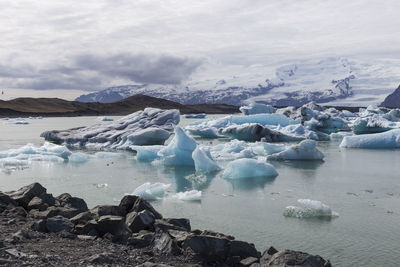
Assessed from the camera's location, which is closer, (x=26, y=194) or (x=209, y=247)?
(x=209, y=247)

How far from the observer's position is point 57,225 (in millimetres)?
5098

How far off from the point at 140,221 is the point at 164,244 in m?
0.84

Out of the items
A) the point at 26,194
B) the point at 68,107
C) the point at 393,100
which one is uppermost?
the point at 393,100

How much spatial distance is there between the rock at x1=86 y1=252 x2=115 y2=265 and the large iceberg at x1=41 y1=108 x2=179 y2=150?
13.7 metres

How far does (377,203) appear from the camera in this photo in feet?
25.4

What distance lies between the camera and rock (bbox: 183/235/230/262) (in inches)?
175

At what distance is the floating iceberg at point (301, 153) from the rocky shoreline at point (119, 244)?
9.00 m

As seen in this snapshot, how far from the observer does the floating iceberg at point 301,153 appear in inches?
553

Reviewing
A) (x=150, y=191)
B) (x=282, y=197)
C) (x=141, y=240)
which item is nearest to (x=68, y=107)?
(x=150, y=191)

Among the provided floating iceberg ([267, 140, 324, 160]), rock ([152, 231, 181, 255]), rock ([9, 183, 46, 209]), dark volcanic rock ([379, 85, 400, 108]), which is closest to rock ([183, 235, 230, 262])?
rock ([152, 231, 181, 255])

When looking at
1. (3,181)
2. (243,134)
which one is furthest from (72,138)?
(3,181)

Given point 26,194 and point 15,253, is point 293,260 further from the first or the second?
point 26,194

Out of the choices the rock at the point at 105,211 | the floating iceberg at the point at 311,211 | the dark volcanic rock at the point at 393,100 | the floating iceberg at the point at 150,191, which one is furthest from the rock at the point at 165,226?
the dark volcanic rock at the point at 393,100

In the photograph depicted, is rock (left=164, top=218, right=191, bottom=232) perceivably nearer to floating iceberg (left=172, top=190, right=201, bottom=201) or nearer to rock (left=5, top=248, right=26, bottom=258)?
rock (left=5, top=248, right=26, bottom=258)
